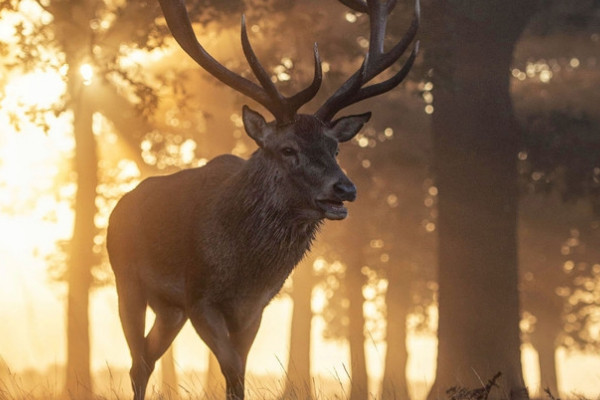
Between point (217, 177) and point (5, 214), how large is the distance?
16.6 metres

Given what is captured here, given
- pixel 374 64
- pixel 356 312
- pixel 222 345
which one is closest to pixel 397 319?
pixel 356 312

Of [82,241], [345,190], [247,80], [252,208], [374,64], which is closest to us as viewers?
[345,190]

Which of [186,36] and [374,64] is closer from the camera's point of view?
[186,36]

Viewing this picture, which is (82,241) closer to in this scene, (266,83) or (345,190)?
(266,83)

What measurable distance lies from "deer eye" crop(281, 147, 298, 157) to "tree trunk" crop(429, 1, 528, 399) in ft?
16.1

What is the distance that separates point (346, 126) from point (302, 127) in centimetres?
55

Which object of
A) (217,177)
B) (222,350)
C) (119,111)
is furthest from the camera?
(119,111)

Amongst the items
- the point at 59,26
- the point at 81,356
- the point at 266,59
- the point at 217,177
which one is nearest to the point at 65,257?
the point at 81,356

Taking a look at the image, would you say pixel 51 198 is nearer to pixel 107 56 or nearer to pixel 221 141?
pixel 221 141

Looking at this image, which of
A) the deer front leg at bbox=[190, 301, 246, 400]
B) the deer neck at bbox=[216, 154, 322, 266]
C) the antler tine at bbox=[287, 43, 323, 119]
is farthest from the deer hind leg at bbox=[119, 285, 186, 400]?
the antler tine at bbox=[287, 43, 323, 119]

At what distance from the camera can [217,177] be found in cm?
912

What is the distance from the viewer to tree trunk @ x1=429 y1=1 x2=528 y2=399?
12461mm

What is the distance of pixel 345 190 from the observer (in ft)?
24.9

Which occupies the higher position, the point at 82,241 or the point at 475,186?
the point at 82,241
